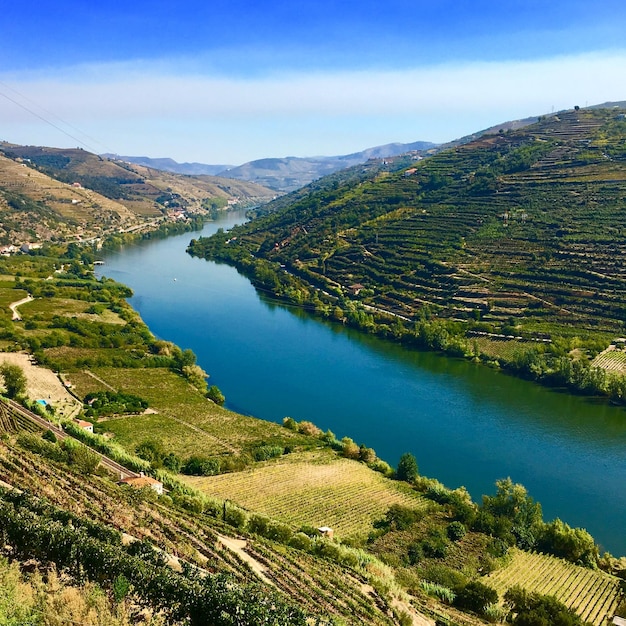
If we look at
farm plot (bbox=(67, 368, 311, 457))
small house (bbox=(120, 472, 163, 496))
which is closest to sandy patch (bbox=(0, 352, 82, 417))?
farm plot (bbox=(67, 368, 311, 457))

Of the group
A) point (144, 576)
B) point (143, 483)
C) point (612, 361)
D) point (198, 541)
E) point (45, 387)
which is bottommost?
point (45, 387)

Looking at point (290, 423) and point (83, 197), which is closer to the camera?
point (290, 423)

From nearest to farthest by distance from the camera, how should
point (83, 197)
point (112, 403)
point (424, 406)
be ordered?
point (112, 403)
point (424, 406)
point (83, 197)

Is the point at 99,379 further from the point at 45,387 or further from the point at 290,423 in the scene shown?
the point at 290,423

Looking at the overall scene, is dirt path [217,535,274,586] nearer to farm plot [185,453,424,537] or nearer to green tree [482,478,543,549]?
farm plot [185,453,424,537]

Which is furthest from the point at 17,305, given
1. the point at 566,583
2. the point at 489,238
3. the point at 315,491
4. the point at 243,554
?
the point at 566,583

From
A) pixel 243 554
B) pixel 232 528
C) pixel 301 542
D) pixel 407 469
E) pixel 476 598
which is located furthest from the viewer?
pixel 407 469

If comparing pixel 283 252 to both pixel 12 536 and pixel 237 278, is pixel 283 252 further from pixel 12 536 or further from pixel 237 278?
pixel 12 536
